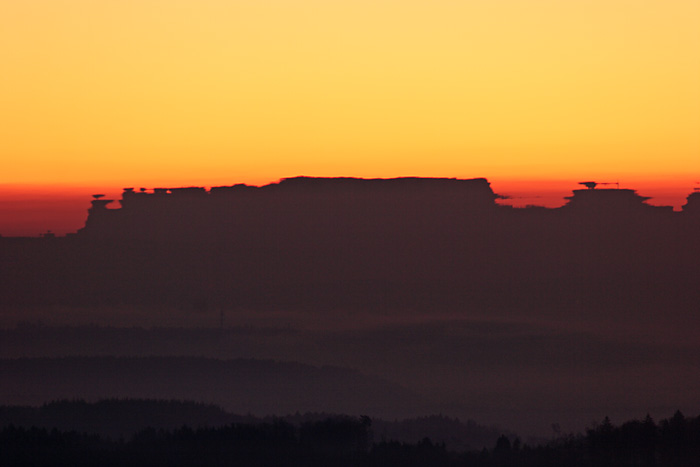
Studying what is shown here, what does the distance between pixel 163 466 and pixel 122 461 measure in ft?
24.2

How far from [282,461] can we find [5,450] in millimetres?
43161

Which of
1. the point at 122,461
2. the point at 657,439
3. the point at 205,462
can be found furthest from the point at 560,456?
the point at 122,461

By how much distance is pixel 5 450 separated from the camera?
194000mm

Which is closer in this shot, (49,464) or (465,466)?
(49,464)

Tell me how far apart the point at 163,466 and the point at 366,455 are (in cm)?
3221

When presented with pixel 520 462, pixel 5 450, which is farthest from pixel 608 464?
pixel 5 450

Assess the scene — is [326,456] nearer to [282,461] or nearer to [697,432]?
[282,461]

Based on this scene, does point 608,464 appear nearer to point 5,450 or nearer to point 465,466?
point 465,466

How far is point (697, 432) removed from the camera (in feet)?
603

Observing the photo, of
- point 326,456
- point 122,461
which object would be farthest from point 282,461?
point 122,461

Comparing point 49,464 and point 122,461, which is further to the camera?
point 122,461

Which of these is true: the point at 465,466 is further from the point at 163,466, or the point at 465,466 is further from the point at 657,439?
the point at 163,466

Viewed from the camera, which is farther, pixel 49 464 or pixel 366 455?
pixel 366 455

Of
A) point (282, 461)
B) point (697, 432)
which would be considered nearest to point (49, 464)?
point (282, 461)
